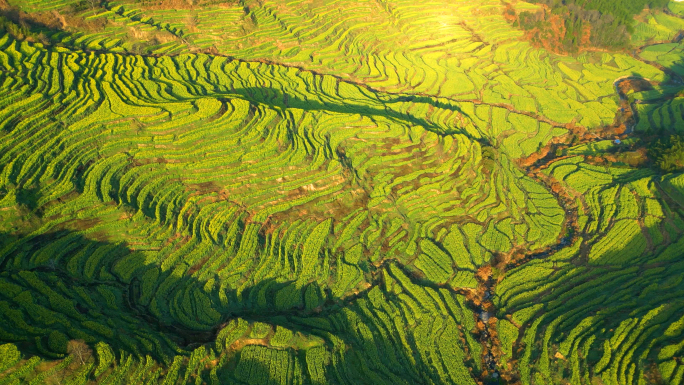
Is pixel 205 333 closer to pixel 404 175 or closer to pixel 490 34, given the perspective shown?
pixel 404 175

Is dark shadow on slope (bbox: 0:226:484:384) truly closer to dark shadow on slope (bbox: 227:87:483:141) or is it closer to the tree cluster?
dark shadow on slope (bbox: 227:87:483:141)

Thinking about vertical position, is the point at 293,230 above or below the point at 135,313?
below

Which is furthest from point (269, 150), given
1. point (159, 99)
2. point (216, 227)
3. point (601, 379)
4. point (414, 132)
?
point (601, 379)

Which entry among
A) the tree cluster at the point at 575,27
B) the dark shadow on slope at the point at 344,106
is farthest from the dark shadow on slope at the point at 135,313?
the tree cluster at the point at 575,27

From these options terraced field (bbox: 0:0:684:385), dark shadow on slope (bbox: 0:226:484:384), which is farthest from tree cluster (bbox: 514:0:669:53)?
dark shadow on slope (bbox: 0:226:484:384)

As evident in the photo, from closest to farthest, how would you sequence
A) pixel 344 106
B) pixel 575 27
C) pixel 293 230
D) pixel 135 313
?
1. pixel 135 313
2. pixel 293 230
3. pixel 344 106
4. pixel 575 27

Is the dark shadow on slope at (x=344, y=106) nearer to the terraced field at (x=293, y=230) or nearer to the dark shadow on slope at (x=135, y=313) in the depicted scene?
the terraced field at (x=293, y=230)

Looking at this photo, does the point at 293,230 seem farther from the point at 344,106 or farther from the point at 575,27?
the point at 575,27

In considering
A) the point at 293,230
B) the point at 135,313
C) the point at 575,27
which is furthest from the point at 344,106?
the point at 575,27
